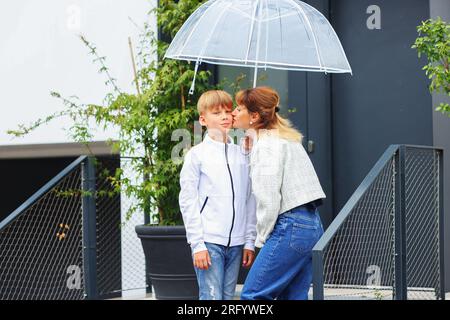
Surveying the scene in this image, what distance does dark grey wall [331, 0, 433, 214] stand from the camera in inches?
290

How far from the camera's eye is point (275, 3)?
5762mm

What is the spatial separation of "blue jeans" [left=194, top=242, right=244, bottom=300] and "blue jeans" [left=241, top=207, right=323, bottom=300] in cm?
21

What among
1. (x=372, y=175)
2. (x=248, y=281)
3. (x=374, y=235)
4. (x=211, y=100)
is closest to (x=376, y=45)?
(x=374, y=235)

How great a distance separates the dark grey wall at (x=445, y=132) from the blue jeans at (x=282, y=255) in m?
2.82

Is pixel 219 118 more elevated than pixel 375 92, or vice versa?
pixel 375 92

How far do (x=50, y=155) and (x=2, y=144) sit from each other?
50 centimetres

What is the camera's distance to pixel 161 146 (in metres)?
6.97

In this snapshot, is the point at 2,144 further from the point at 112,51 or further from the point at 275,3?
the point at 275,3

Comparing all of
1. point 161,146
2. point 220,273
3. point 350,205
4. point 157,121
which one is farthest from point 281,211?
point 161,146

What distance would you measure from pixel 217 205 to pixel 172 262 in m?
1.85

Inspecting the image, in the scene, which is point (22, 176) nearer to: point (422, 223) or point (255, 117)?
point (422, 223)

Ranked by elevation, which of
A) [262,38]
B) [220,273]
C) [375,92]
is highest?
[262,38]

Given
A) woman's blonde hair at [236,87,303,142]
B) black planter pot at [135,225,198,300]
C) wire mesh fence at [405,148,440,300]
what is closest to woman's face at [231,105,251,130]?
woman's blonde hair at [236,87,303,142]

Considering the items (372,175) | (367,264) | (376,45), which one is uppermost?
(376,45)
